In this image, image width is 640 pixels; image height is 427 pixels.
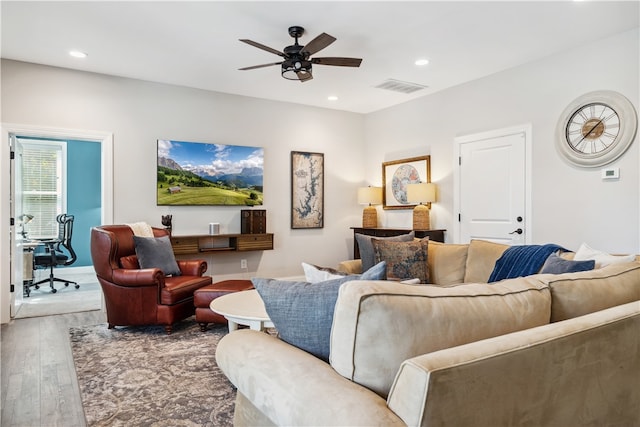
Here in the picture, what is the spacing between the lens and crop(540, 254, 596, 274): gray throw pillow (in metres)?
2.17

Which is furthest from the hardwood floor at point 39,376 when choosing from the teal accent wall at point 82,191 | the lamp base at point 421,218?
the lamp base at point 421,218

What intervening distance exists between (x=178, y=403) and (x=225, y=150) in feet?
11.7

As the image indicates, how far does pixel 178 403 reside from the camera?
235 centimetres

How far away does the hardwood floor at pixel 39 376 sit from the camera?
221 cm

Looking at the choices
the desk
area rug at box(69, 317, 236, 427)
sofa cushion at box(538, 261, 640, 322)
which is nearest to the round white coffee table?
area rug at box(69, 317, 236, 427)

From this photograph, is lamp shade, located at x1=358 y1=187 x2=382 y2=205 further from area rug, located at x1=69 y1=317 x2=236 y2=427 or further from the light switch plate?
area rug, located at x1=69 y1=317 x2=236 y2=427

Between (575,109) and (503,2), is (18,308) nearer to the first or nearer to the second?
(503,2)

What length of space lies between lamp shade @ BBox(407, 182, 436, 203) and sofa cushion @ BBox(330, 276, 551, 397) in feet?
13.5

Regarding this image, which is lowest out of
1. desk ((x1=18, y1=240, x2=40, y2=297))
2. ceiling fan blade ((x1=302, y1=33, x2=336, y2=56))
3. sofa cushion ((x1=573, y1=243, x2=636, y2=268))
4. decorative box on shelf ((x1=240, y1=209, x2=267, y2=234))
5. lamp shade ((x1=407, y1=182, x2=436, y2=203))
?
desk ((x1=18, y1=240, x2=40, y2=297))

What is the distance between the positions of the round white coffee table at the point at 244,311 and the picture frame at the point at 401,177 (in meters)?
3.30

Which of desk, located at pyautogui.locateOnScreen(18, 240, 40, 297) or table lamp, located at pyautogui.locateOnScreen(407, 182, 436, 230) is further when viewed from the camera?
desk, located at pyautogui.locateOnScreen(18, 240, 40, 297)

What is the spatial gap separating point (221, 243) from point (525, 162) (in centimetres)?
371

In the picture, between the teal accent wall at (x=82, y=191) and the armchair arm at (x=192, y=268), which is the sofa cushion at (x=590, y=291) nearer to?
the armchair arm at (x=192, y=268)

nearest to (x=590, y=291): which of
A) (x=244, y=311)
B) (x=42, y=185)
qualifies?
(x=244, y=311)
